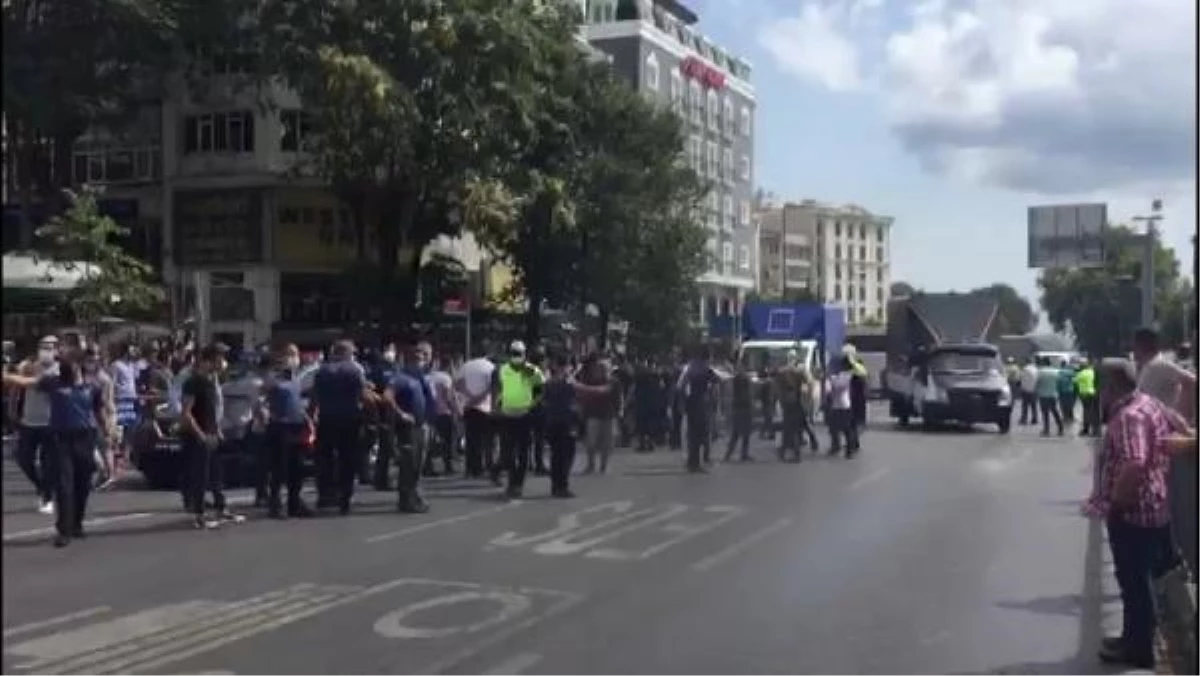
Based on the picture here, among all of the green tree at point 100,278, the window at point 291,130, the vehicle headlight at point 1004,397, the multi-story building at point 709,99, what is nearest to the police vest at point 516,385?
the green tree at point 100,278

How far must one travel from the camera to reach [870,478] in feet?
72.2

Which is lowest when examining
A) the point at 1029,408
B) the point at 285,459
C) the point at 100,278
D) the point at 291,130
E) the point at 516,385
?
the point at 1029,408

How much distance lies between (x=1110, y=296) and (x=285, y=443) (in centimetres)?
1824

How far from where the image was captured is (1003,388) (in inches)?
1401

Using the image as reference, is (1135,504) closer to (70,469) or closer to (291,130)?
(70,469)

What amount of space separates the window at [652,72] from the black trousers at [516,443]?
58512mm

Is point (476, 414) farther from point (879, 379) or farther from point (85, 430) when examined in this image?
point (879, 379)

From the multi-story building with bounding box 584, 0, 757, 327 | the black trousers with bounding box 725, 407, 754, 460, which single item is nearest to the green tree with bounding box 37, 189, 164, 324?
the black trousers with bounding box 725, 407, 754, 460

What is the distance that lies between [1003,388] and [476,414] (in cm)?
1844

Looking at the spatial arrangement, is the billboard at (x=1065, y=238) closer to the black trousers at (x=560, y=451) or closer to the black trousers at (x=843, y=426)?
the black trousers at (x=843, y=426)

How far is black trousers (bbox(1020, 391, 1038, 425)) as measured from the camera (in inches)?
1512

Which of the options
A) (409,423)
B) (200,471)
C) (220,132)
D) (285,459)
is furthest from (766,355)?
(200,471)

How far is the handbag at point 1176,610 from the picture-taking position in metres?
6.92

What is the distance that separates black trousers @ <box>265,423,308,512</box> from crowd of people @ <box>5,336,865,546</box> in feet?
0.05
